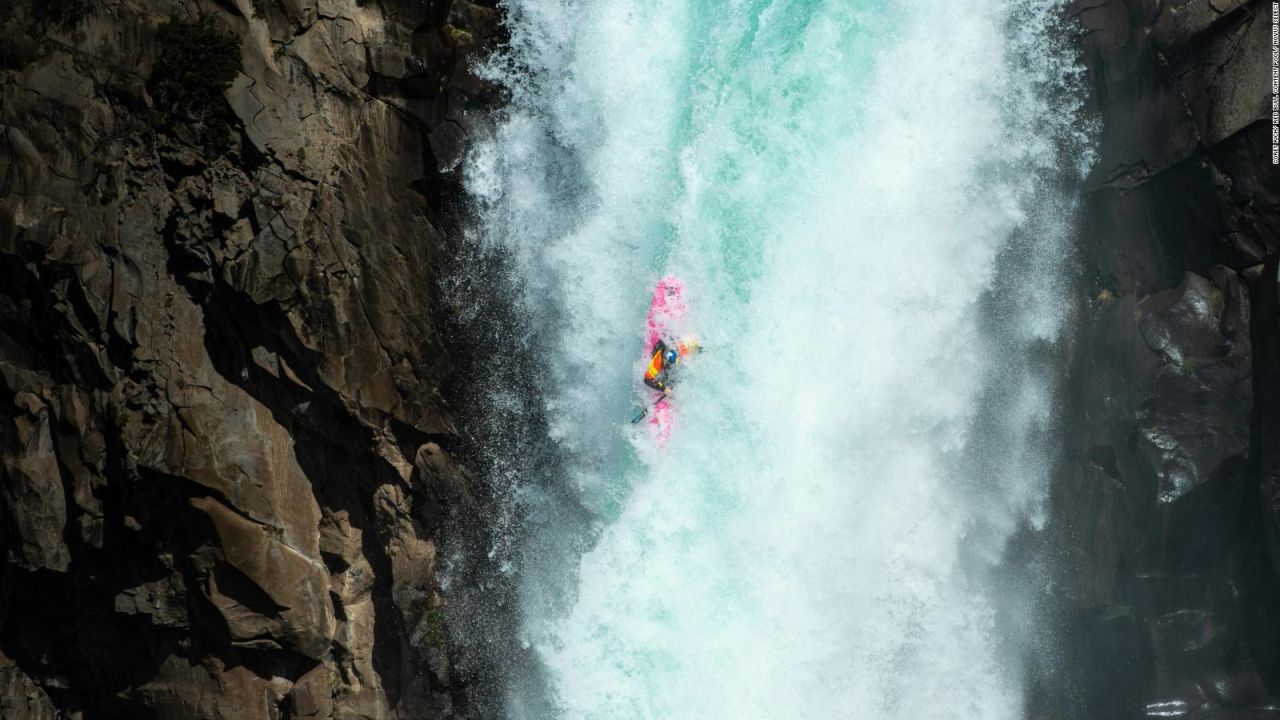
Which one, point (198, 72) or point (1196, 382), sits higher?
point (198, 72)

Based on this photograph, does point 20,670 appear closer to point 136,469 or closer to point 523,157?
point 136,469

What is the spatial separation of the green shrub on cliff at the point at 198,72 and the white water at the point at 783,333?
4.97 metres

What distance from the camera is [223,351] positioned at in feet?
52.6

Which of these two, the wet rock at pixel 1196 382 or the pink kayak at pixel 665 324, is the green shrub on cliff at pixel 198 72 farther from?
the wet rock at pixel 1196 382

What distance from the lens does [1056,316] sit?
1936 cm

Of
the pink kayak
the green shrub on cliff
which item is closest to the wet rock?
the pink kayak

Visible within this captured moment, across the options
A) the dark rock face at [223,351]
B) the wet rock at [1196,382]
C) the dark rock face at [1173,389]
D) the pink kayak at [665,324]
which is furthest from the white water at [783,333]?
the dark rock face at [223,351]

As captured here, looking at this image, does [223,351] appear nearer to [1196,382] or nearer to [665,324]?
[665,324]

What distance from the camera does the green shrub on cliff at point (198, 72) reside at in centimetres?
1532

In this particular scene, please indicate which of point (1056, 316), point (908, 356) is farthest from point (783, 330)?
point (1056, 316)

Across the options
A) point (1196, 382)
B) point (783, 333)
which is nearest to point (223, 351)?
point (783, 333)

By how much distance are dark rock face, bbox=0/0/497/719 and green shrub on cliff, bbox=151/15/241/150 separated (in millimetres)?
121

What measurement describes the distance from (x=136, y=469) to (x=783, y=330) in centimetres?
1226

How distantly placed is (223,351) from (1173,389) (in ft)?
60.9
